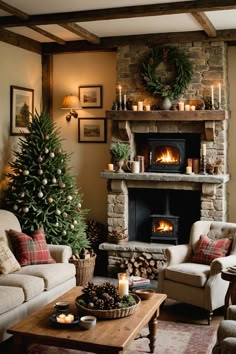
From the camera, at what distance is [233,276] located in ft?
15.9

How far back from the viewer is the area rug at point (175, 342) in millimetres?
4520

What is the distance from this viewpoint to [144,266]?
694cm

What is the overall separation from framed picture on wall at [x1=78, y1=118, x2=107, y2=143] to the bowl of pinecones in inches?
144

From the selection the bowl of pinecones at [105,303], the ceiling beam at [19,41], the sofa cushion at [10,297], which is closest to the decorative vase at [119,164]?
the ceiling beam at [19,41]

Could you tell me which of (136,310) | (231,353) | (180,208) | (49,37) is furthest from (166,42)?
(231,353)

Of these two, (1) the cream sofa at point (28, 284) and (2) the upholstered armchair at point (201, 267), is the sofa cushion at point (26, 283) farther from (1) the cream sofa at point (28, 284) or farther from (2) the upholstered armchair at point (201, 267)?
(2) the upholstered armchair at point (201, 267)

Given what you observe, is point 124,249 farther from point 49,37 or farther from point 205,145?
point 49,37

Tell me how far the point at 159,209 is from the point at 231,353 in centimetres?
427

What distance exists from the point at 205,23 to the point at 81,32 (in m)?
1.52

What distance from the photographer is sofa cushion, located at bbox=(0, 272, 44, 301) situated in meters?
4.82

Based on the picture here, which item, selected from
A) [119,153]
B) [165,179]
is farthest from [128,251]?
[119,153]

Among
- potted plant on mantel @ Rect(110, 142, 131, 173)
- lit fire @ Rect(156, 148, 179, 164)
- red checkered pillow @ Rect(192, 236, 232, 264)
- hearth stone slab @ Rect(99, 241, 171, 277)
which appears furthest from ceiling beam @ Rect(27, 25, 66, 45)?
red checkered pillow @ Rect(192, 236, 232, 264)

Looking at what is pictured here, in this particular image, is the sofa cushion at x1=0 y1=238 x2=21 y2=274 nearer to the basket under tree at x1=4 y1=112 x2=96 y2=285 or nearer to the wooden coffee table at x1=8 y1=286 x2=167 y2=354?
the basket under tree at x1=4 y1=112 x2=96 y2=285

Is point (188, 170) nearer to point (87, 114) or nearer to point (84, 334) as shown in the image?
point (87, 114)
